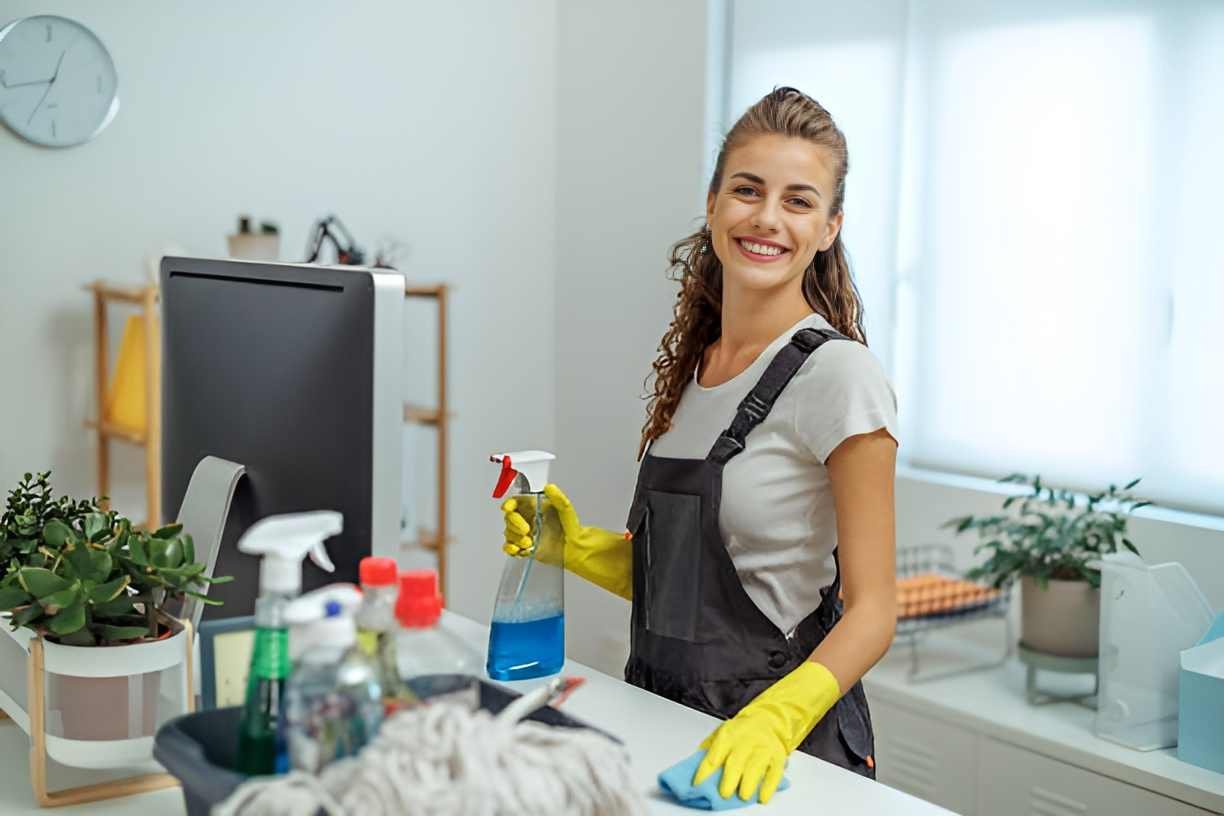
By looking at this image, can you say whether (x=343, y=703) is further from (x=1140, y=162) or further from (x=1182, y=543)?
(x=1140, y=162)

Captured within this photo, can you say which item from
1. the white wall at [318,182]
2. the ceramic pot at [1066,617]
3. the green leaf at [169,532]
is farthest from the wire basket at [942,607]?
the green leaf at [169,532]

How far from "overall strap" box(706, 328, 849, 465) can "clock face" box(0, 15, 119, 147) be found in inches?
78.1

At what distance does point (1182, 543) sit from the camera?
8.05 ft

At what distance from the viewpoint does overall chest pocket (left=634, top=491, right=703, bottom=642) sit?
1606 mm

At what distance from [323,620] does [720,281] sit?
1099 mm

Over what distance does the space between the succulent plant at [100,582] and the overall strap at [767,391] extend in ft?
2.16

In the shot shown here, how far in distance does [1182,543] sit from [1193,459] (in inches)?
6.6

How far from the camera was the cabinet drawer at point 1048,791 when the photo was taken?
209 cm

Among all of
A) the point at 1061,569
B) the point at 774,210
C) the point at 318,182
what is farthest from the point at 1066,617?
the point at 318,182

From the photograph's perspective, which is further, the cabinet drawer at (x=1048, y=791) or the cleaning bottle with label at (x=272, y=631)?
the cabinet drawer at (x=1048, y=791)

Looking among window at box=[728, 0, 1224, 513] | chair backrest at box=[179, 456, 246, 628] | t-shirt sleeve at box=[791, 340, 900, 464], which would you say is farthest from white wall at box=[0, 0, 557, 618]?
t-shirt sleeve at box=[791, 340, 900, 464]

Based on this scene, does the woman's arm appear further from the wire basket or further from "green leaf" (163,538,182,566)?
the wire basket

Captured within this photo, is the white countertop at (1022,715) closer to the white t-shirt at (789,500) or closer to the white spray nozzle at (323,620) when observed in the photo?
the white t-shirt at (789,500)

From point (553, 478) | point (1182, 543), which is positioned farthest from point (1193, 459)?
point (553, 478)
